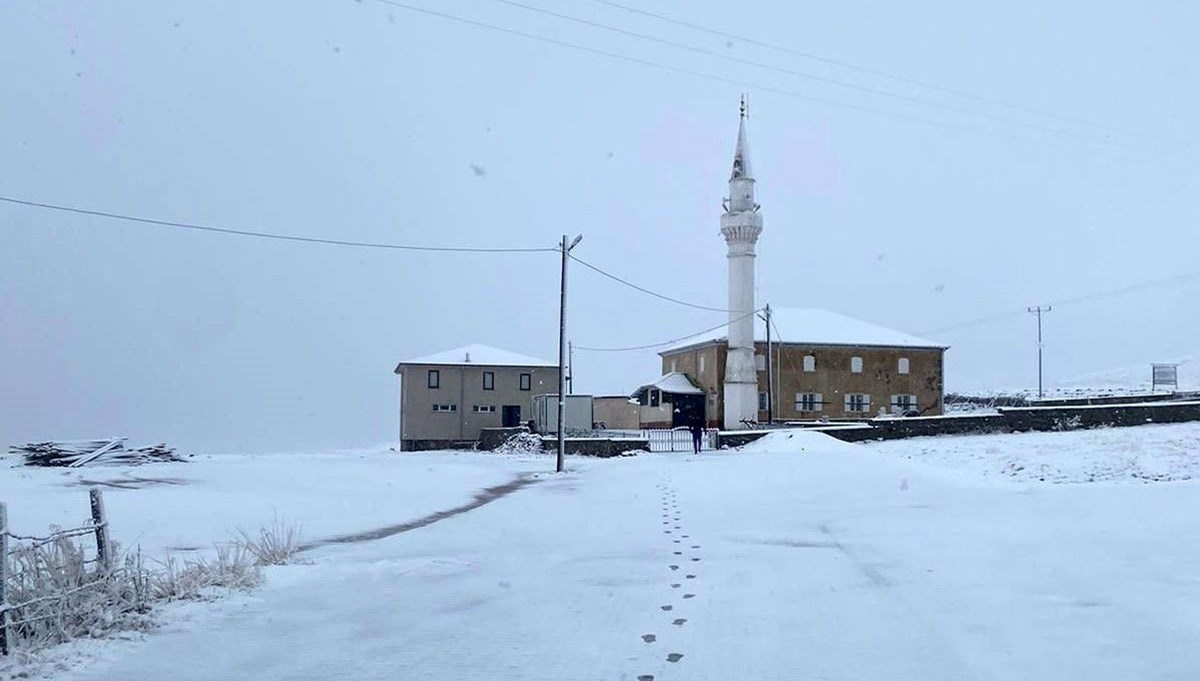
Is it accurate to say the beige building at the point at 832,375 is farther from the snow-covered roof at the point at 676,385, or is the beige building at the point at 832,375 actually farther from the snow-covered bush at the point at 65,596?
the snow-covered bush at the point at 65,596

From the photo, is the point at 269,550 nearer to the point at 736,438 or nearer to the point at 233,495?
the point at 233,495

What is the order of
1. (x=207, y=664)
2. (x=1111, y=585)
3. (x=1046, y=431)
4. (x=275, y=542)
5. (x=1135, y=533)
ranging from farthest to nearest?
1. (x=1046, y=431)
2. (x=1135, y=533)
3. (x=275, y=542)
4. (x=1111, y=585)
5. (x=207, y=664)

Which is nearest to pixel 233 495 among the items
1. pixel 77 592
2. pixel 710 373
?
pixel 77 592

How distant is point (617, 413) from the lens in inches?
3152

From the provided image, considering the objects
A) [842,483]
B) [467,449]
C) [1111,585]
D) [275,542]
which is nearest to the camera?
[1111,585]

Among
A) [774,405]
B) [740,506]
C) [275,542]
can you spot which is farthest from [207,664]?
[774,405]

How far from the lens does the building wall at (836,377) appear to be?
67688mm

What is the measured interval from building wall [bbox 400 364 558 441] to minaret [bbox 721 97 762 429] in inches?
500

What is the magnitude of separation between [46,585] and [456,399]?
56.8 metres

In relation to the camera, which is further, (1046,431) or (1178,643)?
(1046,431)

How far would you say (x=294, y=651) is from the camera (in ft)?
27.9

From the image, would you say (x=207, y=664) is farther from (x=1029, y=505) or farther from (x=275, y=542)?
(x=1029, y=505)

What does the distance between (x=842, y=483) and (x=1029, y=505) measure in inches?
290

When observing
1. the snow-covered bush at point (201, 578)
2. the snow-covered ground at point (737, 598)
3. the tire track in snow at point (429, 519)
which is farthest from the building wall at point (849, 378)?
the snow-covered bush at point (201, 578)
